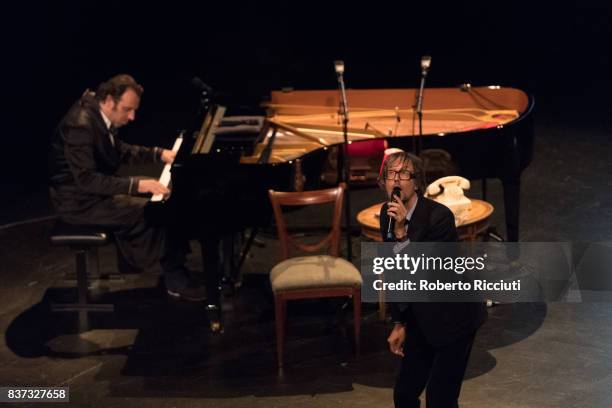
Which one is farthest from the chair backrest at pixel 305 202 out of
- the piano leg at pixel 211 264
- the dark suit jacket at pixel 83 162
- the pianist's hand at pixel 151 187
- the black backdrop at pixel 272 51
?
the black backdrop at pixel 272 51

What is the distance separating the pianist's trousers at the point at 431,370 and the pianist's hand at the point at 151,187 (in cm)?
229

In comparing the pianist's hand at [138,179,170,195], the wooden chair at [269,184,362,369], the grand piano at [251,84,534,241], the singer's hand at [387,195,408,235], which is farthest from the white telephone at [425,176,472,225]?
the singer's hand at [387,195,408,235]

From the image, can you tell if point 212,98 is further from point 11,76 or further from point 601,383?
point 11,76

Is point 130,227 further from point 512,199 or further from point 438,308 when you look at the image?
point 438,308

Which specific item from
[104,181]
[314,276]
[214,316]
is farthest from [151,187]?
[314,276]

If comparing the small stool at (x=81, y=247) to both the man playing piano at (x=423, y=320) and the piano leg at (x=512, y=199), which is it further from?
the man playing piano at (x=423, y=320)

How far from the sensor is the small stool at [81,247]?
20.2 ft

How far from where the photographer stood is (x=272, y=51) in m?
11.1

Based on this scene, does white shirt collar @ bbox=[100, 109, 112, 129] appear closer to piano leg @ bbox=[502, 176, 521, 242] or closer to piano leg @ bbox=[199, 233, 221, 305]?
piano leg @ bbox=[199, 233, 221, 305]

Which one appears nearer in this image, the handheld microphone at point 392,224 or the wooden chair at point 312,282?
the handheld microphone at point 392,224

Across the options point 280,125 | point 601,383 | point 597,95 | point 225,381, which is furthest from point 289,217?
point 597,95

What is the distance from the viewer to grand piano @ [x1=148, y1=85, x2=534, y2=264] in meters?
5.85

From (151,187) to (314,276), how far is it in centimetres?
112

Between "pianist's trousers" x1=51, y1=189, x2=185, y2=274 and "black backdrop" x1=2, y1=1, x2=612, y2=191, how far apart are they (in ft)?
10.6
